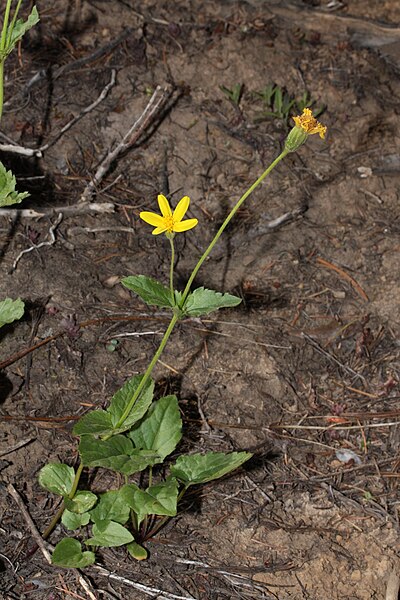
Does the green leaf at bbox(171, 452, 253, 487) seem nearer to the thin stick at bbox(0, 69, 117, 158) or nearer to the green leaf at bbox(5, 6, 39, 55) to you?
the green leaf at bbox(5, 6, 39, 55)

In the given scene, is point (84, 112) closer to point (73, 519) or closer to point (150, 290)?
point (150, 290)

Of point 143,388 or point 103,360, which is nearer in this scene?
point 143,388

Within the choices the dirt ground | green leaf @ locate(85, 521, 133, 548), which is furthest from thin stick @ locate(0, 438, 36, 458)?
green leaf @ locate(85, 521, 133, 548)

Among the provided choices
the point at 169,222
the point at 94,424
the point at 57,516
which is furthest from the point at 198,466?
the point at 169,222

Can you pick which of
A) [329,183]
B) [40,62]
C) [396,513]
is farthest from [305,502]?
[40,62]

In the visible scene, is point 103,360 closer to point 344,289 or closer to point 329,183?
point 344,289
